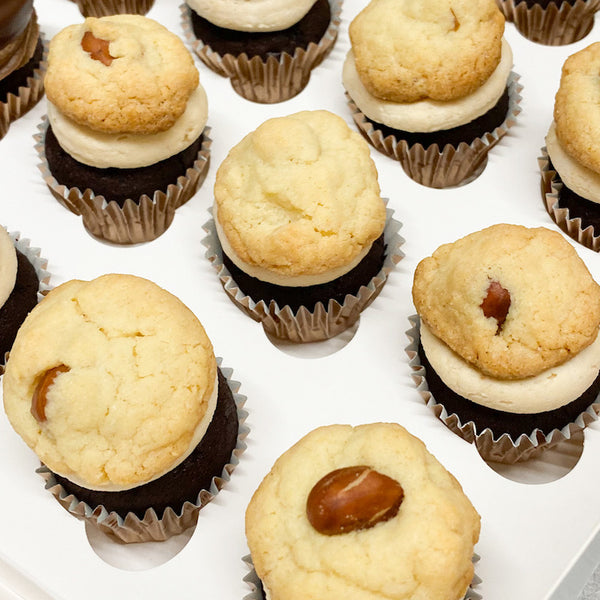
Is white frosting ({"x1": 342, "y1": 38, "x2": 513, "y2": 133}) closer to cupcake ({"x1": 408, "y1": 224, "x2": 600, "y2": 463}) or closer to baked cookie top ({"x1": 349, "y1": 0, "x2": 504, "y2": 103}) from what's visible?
baked cookie top ({"x1": 349, "y1": 0, "x2": 504, "y2": 103})

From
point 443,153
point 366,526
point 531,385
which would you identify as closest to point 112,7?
point 443,153

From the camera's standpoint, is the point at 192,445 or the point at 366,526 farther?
the point at 192,445

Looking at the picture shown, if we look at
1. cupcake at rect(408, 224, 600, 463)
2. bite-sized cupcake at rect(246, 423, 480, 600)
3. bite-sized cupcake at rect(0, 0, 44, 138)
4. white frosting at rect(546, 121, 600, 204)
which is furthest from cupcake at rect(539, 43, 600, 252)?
bite-sized cupcake at rect(0, 0, 44, 138)

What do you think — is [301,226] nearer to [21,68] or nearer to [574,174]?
[574,174]

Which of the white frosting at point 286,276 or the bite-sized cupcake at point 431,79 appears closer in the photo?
the white frosting at point 286,276

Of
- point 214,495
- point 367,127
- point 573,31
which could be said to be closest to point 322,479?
point 214,495

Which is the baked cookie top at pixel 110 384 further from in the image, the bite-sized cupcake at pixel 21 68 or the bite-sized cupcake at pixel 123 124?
the bite-sized cupcake at pixel 21 68

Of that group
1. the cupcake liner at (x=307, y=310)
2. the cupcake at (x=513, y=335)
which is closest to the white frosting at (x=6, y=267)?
the cupcake liner at (x=307, y=310)
